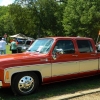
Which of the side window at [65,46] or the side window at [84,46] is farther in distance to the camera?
the side window at [84,46]

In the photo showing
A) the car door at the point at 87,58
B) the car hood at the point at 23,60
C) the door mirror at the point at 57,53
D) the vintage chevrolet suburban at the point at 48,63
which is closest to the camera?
the car hood at the point at 23,60

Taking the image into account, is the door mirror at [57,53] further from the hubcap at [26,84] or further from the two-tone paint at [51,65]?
the hubcap at [26,84]

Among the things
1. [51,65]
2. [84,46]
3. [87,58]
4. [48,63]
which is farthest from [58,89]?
[84,46]

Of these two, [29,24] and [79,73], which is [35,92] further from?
[29,24]

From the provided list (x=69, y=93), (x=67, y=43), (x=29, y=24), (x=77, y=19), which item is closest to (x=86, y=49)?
(x=67, y=43)

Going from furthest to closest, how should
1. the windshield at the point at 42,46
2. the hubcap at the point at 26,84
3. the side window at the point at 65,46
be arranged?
the side window at the point at 65,46, the windshield at the point at 42,46, the hubcap at the point at 26,84

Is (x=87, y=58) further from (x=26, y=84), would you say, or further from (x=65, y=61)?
(x=26, y=84)

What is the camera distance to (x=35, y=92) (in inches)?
297

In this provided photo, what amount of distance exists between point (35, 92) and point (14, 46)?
38.1ft

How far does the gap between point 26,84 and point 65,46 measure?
1.86m

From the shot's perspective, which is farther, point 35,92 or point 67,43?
point 67,43

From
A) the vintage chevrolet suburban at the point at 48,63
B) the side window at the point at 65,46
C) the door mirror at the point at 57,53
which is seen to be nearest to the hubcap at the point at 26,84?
the vintage chevrolet suburban at the point at 48,63

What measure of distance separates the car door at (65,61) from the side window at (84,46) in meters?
0.29

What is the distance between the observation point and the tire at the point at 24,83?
23.2 ft
